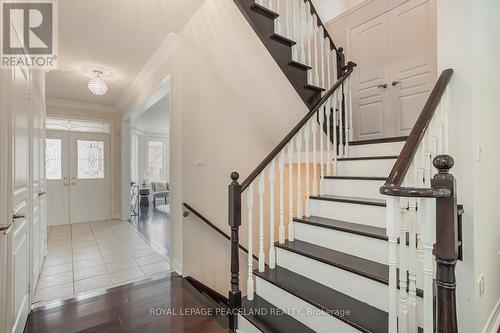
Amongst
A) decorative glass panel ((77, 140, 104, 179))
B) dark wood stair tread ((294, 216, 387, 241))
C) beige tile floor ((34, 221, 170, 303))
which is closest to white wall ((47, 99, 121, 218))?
decorative glass panel ((77, 140, 104, 179))

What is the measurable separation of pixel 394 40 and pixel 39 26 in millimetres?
4077

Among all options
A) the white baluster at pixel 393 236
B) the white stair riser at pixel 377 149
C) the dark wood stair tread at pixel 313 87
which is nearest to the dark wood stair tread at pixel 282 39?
the dark wood stair tread at pixel 313 87

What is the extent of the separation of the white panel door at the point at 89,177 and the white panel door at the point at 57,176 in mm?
107

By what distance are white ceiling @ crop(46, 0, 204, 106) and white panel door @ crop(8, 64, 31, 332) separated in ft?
3.52

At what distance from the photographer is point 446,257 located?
90cm

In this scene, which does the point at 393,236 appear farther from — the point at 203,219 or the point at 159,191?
the point at 159,191

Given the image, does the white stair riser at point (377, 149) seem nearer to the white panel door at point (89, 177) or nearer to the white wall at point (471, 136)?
the white wall at point (471, 136)

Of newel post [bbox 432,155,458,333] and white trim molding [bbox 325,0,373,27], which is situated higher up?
white trim molding [bbox 325,0,373,27]

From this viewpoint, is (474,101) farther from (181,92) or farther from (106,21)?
(106,21)

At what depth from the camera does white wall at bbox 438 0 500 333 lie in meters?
1.37

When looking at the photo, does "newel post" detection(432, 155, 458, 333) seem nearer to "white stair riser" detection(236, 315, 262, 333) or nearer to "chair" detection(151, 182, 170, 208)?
"white stair riser" detection(236, 315, 262, 333)

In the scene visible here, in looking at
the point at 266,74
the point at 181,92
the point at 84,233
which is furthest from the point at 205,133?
the point at 84,233

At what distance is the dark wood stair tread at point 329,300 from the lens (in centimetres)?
137

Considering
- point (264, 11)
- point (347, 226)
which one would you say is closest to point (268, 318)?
point (347, 226)
